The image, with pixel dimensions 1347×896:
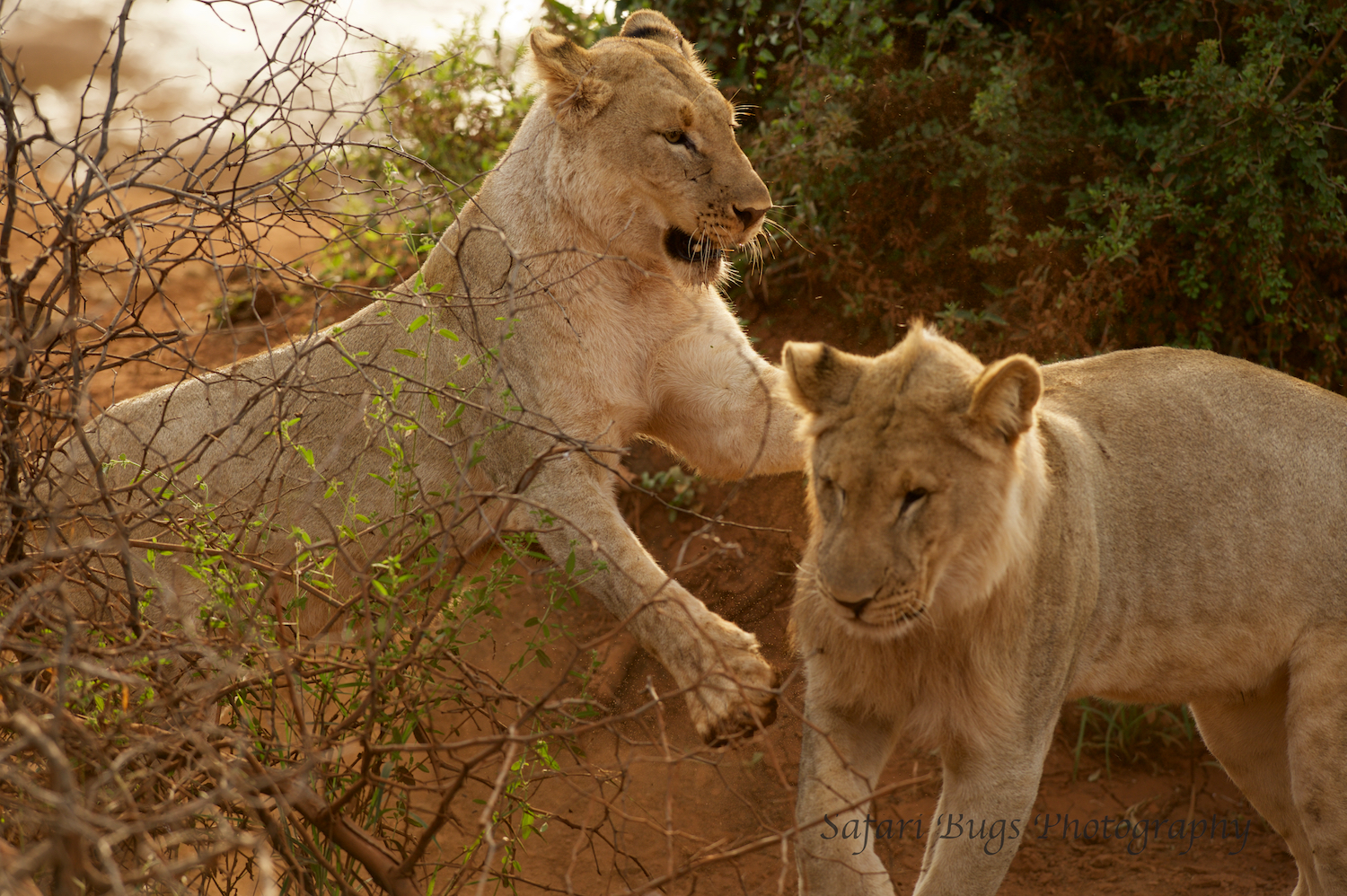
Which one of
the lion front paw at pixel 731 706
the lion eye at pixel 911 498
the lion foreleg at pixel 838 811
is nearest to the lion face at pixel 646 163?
the lion front paw at pixel 731 706

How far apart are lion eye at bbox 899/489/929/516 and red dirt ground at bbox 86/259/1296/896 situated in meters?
1.64

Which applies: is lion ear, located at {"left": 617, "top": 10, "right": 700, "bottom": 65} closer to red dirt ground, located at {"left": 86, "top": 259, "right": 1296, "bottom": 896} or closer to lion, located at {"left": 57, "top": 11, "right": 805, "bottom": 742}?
lion, located at {"left": 57, "top": 11, "right": 805, "bottom": 742}

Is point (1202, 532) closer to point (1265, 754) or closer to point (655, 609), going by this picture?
point (1265, 754)

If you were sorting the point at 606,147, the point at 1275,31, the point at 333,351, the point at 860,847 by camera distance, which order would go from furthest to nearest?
the point at 1275,31 → the point at 333,351 → the point at 606,147 → the point at 860,847

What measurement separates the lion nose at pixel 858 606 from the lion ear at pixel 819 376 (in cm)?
51

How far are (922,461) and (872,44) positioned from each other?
3810 millimetres

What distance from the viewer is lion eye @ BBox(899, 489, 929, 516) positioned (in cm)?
260

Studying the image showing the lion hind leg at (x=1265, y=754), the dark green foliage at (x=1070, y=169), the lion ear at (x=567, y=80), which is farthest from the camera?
the dark green foliage at (x=1070, y=169)

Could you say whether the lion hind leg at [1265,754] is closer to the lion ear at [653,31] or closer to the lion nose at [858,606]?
the lion nose at [858,606]

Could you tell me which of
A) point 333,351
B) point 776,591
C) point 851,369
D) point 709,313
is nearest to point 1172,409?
point 851,369

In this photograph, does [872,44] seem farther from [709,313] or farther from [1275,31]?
[709,313]

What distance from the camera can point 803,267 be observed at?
5840 millimetres

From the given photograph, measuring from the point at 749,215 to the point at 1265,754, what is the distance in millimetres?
2285

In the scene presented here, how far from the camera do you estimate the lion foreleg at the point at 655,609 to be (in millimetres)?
3123
